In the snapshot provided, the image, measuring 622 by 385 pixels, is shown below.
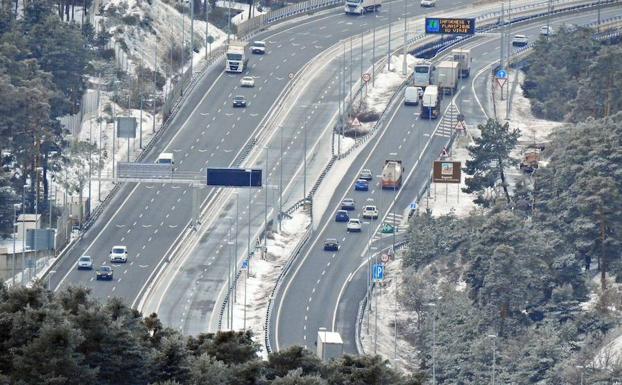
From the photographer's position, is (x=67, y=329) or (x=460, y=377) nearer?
(x=67, y=329)

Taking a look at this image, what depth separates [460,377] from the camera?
199 m

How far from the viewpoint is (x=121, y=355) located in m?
129

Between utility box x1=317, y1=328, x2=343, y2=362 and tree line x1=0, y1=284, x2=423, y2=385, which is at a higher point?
tree line x1=0, y1=284, x2=423, y2=385

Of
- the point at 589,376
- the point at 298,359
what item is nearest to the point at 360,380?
the point at 298,359

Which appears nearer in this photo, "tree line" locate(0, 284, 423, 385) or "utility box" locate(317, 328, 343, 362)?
"tree line" locate(0, 284, 423, 385)

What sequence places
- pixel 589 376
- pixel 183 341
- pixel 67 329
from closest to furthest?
pixel 67 329
pixel 183 341
pixel 589 376

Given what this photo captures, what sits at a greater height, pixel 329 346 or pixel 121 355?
pixel 121 355

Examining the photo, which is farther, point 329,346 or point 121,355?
point 329,346

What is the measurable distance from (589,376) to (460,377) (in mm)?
12067

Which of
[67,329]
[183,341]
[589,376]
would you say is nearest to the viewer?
[67,329]

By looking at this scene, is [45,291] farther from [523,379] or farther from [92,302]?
[523,379]

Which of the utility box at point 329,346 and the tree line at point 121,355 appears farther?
the utility box at point 329,346

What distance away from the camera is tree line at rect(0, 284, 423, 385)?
12356cm

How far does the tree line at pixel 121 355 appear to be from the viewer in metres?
124
